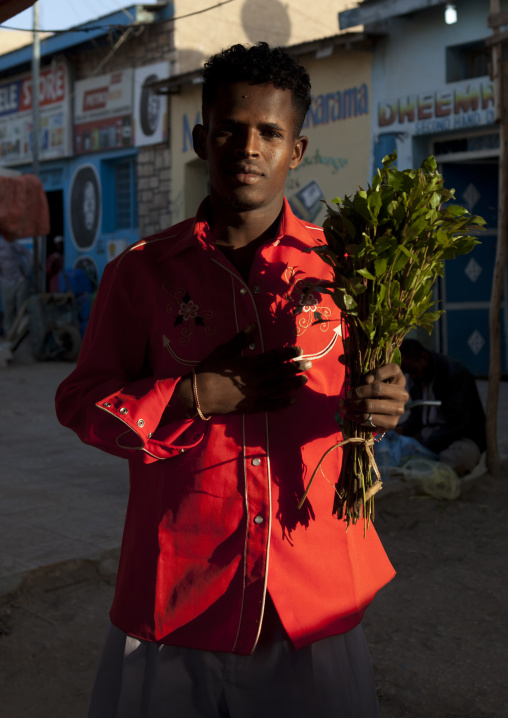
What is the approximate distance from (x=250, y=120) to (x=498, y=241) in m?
4.48

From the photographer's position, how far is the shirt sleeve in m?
1.58

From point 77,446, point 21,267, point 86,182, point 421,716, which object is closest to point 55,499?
point 77,446

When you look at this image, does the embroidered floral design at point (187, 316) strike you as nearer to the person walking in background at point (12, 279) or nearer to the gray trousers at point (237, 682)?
the gray trousers at point (237, 682)

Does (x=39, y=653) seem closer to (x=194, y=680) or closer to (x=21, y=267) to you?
(x=194, y=680)

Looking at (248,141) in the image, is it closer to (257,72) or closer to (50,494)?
(257,72)

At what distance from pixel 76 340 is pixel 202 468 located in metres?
12.1

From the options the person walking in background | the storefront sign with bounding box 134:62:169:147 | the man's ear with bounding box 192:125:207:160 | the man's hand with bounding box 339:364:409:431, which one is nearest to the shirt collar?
the man's ear with bounding box 192:125:207:160

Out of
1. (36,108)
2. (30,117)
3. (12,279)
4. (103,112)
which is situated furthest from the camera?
(30,117)

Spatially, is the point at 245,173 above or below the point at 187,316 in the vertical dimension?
above

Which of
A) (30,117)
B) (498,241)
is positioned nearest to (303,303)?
(498,241)

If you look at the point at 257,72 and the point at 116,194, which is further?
the point at 116,194

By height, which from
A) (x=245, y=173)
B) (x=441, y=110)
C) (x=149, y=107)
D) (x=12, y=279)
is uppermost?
(x=149, y=107)

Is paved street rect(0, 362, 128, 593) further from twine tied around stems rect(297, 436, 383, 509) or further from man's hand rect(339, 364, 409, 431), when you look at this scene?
man's hand rect(339, 364, 409, 431)

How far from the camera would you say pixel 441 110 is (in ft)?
31.3
